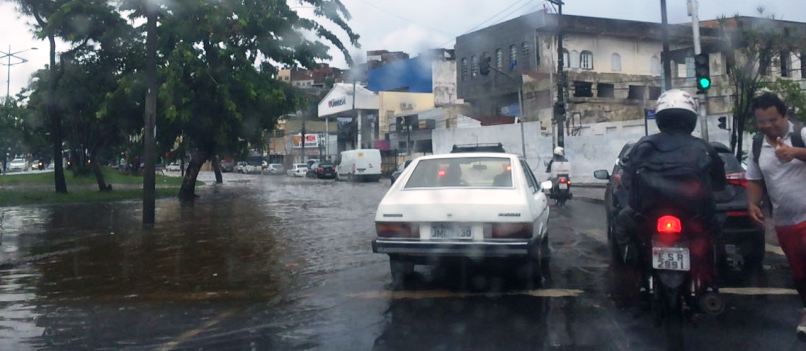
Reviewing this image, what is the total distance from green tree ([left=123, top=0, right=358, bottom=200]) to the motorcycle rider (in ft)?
57.6

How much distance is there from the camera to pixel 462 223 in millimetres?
7070

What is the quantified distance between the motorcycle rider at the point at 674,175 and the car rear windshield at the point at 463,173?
2.38 m

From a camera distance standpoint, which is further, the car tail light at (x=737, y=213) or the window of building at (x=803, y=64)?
the window of building at (x=803, y=64)

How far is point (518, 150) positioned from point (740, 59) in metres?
16.9

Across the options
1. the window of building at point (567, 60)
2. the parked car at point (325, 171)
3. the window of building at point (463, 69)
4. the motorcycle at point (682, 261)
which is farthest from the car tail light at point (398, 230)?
the parked car at point (325, 171)

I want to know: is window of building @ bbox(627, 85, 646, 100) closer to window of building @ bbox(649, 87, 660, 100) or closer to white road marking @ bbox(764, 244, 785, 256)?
window of building @ bbox(649, 87, 660, 100)

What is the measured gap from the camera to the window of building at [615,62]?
154 feet

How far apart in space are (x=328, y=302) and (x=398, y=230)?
0.97 metres

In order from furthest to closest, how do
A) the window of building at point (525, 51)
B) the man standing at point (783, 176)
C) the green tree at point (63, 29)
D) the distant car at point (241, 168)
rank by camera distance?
the distant car at point (241, 168) < the window of building at point (525, 51) < the green tree at point (63, 29) < the man standing at point (783, 176)

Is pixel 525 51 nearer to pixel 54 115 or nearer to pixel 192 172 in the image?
pixel 192 172

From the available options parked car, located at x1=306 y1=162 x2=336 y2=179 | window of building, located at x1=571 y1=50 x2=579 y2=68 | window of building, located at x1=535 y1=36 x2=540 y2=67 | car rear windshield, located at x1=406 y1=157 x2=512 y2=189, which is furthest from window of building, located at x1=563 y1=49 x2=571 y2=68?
car rear windshield, located at x1=406 y1=157 x2=512 y2=189

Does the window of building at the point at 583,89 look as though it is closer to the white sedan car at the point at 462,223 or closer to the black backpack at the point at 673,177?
the white sedan car at the point at 462,223

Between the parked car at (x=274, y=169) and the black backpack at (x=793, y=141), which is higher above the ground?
the black backpack at (x=793, y=141)

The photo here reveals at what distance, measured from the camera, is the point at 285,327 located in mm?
6234
